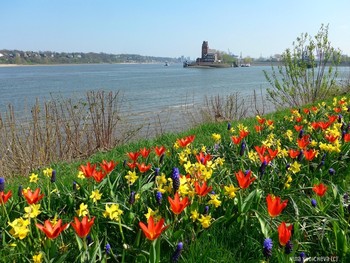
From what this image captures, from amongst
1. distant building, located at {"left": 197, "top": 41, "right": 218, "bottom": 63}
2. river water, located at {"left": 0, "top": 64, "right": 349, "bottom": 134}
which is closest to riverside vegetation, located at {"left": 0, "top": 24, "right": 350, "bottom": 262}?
river water, located at {"left": 0, "top": 64, "right": 349, "bottom": 134}

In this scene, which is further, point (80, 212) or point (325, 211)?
point (325, 211)

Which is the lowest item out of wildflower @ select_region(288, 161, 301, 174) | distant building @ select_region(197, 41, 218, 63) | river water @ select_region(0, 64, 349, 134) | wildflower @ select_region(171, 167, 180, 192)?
river water @ select_region(0, 64, 349, 134)

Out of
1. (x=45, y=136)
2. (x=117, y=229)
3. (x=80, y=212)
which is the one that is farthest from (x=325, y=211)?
(x=45, y=136)

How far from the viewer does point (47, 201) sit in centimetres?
300

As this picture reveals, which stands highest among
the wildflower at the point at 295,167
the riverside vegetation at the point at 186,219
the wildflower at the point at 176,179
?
the wildflower at the point at 176,179

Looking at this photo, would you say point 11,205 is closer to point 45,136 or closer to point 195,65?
point 45,136

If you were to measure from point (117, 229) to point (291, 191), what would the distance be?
4.93ft

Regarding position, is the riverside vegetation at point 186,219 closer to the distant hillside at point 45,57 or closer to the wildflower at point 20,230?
the wildflower at point 20,230

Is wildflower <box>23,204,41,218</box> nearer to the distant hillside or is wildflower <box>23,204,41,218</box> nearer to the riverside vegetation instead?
the riverside vegetation

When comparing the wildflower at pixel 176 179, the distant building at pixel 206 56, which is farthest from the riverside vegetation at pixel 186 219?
the distant building at pixel 206 56

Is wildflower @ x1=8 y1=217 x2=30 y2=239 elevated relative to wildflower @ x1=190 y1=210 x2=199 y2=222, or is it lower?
elevated

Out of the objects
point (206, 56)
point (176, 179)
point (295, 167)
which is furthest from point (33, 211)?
point (206, 56)

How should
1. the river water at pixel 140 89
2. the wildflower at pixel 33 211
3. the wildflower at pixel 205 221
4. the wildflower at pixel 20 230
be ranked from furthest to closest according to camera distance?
the river water at pixel 140 89 < the wildflower at pixel 205 221 < the wildflower at pixel 33 211 < the wildflower at pixel 20 230

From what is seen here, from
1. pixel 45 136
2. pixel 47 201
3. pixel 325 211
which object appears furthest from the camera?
pixel 45 136
